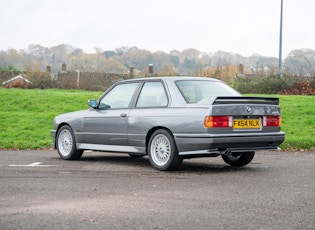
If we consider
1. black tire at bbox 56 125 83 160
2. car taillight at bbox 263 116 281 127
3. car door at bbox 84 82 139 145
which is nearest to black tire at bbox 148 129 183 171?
car door at bbox 84 82 139 145

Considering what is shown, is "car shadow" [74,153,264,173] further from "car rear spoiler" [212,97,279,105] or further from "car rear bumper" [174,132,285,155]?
"car rear spoiler" [212,97,279,105]

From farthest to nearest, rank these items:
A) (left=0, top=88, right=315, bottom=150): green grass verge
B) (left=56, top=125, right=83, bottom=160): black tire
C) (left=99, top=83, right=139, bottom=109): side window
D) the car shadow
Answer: (left=0, top=88, right=315, bottom=150): green grass verge
(left=56, top=125, right=83, bottom=160): black tire
(left=99, top=83, right=139, bottom=109): side window
the car shadow

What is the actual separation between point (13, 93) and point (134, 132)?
1672 centimetres

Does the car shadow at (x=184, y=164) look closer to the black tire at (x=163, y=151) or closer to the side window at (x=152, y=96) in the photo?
the black tire at (x=163, y=151)

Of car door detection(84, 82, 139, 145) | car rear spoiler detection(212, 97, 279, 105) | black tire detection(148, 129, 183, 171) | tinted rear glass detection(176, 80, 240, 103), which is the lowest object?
black tire detection(148, 129, 183, 171)

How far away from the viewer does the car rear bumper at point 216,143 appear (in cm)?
Answer: 973

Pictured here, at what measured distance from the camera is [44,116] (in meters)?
20.5

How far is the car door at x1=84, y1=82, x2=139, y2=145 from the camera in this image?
11.2m

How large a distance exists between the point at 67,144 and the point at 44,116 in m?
8.20

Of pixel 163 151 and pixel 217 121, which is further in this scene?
pixel 163 151

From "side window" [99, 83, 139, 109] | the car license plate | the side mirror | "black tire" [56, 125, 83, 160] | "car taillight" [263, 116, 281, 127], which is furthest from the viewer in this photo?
"black tire" [56, 125, 83, 160]

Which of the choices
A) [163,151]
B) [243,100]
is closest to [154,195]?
[163,151]

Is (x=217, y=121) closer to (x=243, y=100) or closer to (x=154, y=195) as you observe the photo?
(x=243, y=100)

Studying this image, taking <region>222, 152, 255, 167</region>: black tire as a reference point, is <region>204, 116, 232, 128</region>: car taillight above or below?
above
